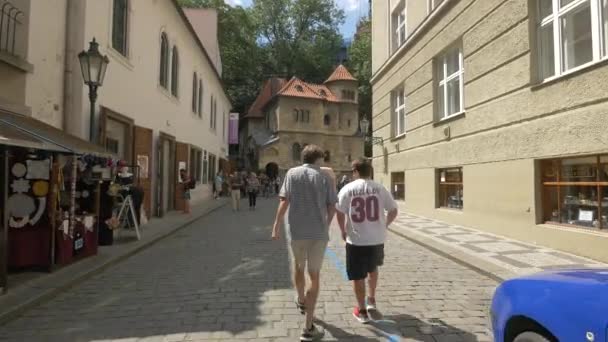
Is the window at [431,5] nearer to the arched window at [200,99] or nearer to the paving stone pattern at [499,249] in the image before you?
the paving stone pattern at [499,249]

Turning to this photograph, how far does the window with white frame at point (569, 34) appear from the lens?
804 cm

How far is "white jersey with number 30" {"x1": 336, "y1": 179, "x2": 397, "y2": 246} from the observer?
4.73 metres

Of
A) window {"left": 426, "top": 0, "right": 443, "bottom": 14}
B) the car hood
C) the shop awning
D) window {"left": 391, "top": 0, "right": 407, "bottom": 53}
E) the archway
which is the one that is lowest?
the car hood

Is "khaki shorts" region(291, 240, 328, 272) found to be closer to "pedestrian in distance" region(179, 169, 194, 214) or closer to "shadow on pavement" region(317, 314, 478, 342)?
"shadow on pavement" region(317, 314, 478, 342)

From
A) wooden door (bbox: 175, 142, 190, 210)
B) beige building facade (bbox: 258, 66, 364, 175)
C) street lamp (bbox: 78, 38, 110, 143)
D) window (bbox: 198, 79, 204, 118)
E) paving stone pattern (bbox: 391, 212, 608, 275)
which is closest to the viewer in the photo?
paving stone pattern (bbox: 391, 212, 608, 275)

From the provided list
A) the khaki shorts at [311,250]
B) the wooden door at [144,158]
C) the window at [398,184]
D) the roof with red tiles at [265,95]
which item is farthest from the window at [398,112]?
the roof with red tiles at [265,95]

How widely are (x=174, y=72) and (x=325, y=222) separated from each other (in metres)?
16.0

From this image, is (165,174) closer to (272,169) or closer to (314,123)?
(272,169)

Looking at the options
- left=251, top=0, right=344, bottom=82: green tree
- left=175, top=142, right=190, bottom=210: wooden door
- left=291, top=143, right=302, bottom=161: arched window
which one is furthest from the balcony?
left=251, top=0, right=344, bottom=82: green tree

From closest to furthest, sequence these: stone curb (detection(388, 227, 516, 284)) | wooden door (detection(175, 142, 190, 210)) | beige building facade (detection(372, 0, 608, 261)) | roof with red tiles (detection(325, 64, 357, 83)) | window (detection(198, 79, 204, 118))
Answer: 1. stone curb (detection(388, 227, 516, 284))
2. beige building facade (detection(372, 0, 608, 261))
3. wooden door (detection(175, 142, 190, 210))
4. window (detection(198, 79, 204, 118))
5. roof with red tiles (detection(325, 64, 357, 83))

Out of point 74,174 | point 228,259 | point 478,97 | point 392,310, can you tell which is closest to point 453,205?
point 478,97

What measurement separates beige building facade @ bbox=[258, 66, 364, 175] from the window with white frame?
39120 mm

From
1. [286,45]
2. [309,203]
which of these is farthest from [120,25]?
[286,45]

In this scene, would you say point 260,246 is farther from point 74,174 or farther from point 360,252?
point 360,252
